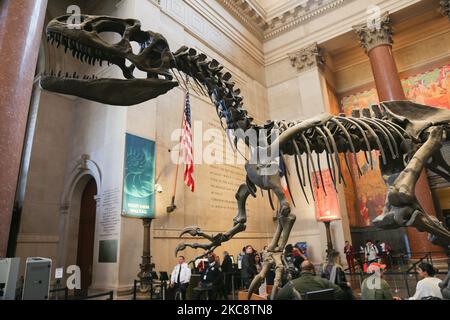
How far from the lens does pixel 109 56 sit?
291cm

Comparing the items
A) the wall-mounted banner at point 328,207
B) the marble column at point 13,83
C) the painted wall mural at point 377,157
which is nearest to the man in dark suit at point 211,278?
the marble column at point 13,83

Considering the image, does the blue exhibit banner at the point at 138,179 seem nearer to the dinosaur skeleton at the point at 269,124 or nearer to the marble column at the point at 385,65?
the dinosaur skeleton at the point at 269,124

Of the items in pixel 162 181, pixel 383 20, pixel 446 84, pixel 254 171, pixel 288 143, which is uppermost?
pixel 383 20

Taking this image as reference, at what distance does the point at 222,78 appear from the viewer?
3.77m

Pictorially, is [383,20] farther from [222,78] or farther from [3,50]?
[3,50]

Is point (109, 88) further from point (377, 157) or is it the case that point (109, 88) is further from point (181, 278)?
point (377, 157)

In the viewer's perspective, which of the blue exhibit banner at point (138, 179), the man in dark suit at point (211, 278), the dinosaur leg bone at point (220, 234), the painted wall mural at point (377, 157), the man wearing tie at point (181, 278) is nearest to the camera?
the dinosaur leg bone at point (220, 234)

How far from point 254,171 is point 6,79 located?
12.6ft

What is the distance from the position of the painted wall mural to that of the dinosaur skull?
11.8m

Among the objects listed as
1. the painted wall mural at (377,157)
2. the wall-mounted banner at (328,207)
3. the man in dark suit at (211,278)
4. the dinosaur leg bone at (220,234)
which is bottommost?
the man in dark suit at (211,278)

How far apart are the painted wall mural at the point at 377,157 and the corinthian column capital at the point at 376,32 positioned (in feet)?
9.93

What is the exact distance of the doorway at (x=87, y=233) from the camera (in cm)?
855

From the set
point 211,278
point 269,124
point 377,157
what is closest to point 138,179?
point 211,278
